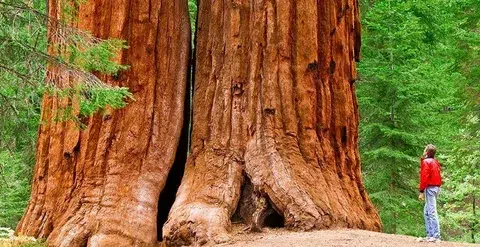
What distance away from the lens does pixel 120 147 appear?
24.6 ft

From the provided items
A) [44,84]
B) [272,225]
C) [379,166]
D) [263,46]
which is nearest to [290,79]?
[263,46]

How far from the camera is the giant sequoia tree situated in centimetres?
700

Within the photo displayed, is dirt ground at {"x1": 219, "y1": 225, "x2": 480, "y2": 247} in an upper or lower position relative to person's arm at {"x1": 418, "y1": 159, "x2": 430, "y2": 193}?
lower

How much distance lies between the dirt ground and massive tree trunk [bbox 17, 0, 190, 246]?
128 centimetres

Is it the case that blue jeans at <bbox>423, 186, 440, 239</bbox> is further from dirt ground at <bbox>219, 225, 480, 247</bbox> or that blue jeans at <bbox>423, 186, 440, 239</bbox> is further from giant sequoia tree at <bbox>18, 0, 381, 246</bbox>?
dirt ground at <bbox>219, 225, 480, 247</bbox>

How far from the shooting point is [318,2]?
788 centimetres

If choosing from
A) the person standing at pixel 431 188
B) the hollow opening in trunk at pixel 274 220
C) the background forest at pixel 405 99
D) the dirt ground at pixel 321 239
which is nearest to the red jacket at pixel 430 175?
the person standing at pixel 431 188

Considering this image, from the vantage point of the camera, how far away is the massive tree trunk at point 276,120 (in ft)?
22.9

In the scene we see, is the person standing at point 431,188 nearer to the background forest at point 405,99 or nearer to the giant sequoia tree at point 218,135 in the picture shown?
the giant sequoia tree at point 218,135

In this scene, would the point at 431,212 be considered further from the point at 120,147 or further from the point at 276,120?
the point at 120,147

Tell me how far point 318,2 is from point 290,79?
1159 millimetres

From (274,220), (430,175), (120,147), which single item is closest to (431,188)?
(430,175)

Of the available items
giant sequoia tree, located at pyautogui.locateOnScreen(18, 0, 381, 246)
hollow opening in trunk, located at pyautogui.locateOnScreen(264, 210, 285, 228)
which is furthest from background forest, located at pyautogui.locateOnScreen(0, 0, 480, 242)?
hollow opening in trunk, located at pyautogui.locateOnScreen(264, 210, 285, 228)

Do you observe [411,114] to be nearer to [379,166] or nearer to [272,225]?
[379,166]
